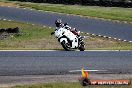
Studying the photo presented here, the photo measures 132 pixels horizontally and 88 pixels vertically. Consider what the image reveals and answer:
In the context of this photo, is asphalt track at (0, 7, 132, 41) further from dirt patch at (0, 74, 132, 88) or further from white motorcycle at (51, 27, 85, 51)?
dirt patch at (0, 74, 132, 88)

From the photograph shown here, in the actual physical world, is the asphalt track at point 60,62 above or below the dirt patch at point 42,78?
below

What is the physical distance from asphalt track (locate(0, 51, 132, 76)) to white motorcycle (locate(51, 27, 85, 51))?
0.85 m

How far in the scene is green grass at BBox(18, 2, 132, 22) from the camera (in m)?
43.1

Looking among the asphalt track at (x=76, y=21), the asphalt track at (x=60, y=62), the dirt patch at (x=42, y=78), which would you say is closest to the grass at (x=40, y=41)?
the asphalt track at (x=76, y=21)

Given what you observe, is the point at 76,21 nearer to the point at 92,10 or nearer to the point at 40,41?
the point at 92,10

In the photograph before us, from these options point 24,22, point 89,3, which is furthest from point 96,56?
point 89,3

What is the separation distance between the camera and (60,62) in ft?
66.4

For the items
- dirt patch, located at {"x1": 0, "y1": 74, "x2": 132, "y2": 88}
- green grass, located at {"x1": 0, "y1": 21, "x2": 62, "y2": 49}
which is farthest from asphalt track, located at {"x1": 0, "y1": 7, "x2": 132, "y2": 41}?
dirt patch, located at {"x1": 0, "y1": 74, "x2": 132, "y2": 88}

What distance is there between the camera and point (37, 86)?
16.0 meters

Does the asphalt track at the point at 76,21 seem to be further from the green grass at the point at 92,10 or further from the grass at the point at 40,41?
the grass at the point at 40,41

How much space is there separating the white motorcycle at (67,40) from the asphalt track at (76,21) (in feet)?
31.9

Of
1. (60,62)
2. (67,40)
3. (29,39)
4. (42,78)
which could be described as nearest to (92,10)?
(29,39)

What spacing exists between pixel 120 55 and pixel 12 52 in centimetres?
524

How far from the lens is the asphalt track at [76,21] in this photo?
35.6 m
